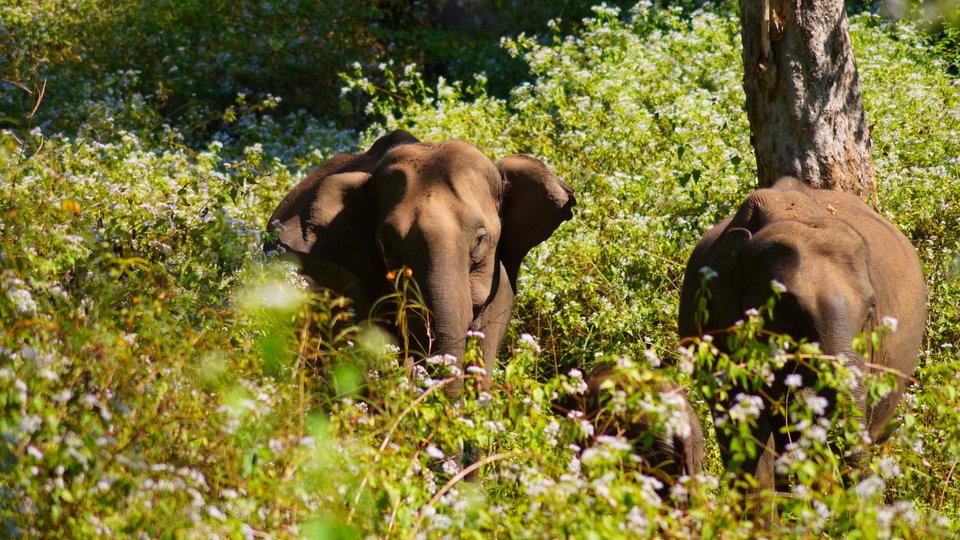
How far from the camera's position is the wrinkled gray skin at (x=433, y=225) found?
6.78 meters

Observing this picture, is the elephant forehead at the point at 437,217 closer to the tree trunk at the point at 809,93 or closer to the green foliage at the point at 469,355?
the green foliage at the point at 469,355

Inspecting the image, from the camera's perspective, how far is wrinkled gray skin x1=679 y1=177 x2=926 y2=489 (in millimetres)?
6090

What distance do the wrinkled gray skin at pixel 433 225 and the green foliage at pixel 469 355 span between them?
0.28 metres

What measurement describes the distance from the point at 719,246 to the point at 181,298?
9.37ft

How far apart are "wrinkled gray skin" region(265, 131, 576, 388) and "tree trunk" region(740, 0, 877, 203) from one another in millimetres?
1600

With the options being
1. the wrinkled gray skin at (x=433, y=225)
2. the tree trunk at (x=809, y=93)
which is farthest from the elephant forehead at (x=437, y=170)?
the tree trunk at (x=809, y=93)

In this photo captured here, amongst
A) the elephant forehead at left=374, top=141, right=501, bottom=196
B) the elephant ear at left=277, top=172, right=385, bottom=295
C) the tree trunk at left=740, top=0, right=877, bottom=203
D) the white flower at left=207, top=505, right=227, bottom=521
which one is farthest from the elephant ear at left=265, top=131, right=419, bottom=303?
the white flower at left=207, top=505, right=227, bottom=521

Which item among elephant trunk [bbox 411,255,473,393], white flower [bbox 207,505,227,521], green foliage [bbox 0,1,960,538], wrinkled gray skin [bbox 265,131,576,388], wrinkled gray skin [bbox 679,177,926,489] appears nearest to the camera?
white flower [bbox 207,505,227,521]

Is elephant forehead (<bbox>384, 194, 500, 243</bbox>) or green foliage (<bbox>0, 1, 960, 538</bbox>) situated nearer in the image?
green foliage (<bbox>0, 1, 960, 538</bbox>)

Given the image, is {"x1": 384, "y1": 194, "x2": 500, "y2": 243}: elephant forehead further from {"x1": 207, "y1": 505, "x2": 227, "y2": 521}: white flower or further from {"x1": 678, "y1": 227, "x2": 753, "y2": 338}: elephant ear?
{"x1": 207, "y1": 505, "x2": 227, "y2": 521}: white flower

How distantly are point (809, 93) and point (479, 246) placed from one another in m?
2.73

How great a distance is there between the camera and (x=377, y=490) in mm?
4328

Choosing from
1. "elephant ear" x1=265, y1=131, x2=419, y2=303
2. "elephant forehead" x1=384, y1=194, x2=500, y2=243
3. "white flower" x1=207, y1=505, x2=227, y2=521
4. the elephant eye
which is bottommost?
"elephant ear" x1=265, y1=131, x2=419, y2=303

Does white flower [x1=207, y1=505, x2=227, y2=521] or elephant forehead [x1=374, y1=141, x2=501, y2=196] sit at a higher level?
white flower [x1=207, y1=505, x2=227, y2=521]
